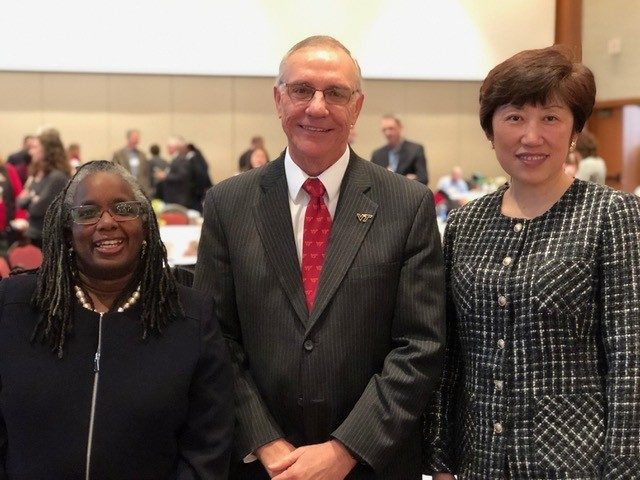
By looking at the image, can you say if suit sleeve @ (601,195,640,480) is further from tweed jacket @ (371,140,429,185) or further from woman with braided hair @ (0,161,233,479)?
tweed jacket @ (371,140,429,185)

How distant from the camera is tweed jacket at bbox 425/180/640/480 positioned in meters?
1.98

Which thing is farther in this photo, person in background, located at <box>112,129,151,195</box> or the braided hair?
person in background, located at <box>112,129,151,195</box>

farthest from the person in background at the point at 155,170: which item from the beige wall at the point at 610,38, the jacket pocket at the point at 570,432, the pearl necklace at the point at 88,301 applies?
the jacket pocket at the point at 570,432

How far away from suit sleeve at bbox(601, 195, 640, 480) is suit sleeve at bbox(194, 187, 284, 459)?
0.77 meters

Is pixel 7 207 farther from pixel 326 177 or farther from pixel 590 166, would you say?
pixel 326 177

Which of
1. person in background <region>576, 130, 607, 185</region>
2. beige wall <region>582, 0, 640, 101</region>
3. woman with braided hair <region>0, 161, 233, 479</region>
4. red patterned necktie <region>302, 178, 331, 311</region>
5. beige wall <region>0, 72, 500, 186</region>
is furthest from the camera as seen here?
beige wall <region>0, 72, 500, 186</region>

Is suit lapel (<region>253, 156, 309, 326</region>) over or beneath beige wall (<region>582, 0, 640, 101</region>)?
beneath

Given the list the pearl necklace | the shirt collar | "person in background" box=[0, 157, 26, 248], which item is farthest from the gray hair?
"person in background" box=[0, 157, 26, 248]

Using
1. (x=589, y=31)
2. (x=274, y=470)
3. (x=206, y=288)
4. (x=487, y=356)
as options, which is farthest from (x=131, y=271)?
(x=589, y=31)

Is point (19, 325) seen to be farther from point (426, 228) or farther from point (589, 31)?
point (589, 31)

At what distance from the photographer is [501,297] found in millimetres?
2068

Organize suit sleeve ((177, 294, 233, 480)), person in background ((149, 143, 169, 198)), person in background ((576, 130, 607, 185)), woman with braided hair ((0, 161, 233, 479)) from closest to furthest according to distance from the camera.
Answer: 1. woman with braided hair ((0, 161, 233, 479))
2. suit sleeve ((177, 294, 233, 480))
3. person in background ((576, 130, 607, 185))
4. person in background ((149, 143, 169, 198))

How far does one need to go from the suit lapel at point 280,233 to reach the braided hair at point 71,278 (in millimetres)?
251

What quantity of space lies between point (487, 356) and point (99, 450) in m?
0.92
